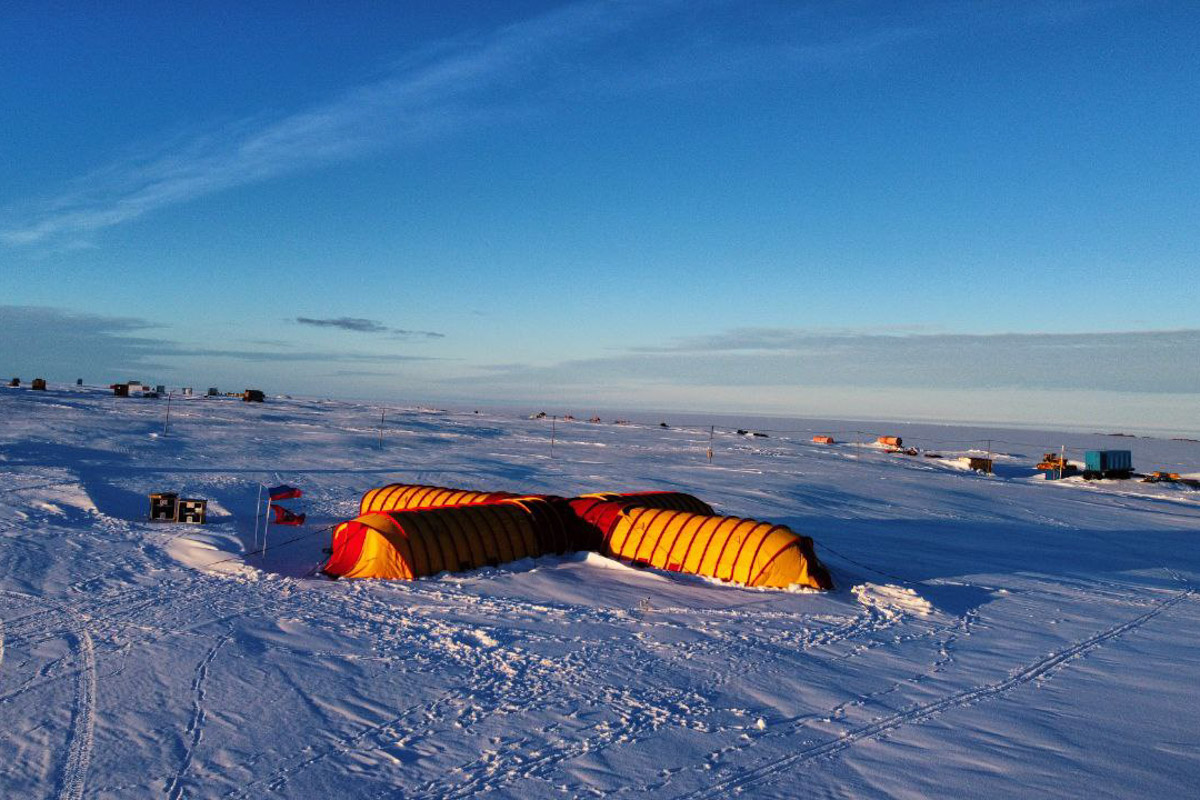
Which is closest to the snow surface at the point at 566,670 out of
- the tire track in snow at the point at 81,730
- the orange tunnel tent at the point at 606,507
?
the tire track in snow at the point at 81,730

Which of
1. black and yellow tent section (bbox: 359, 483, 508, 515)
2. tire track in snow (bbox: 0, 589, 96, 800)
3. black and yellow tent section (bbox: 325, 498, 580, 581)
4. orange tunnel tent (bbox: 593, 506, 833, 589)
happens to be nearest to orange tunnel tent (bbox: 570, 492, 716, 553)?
orange tunnel tent (bbox: 593, 506, 833, 589)

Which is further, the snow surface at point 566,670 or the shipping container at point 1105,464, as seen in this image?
the shipping container at point 1105,464

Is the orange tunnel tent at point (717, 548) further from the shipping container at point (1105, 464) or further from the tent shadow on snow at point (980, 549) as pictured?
the shipping container at point (1105, 464)

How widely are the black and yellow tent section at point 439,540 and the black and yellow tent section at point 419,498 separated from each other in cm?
153

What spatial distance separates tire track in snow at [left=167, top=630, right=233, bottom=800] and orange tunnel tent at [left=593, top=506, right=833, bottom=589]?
6.47 m

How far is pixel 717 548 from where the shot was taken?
12281 mm

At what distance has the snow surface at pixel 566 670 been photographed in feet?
18.0

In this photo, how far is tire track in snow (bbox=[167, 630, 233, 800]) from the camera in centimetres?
505

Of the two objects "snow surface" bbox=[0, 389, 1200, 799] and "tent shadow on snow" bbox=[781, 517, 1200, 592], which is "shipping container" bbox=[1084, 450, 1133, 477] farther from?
"snow surface" bbox=[0, 389, 1200, 799]

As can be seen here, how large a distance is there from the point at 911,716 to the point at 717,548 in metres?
5.57

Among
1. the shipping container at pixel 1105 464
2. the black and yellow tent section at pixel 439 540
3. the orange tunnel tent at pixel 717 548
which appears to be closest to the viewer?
the black and yellow tent section at pixel 439 540

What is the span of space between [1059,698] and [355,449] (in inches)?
968

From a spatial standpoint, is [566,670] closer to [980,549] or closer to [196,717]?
[196,717]

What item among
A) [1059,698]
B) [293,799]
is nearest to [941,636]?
[1059,698]
